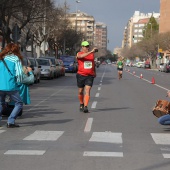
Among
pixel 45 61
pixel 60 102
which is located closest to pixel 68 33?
pixel 45 61

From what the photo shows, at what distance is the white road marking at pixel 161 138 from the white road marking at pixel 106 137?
27.7 inches

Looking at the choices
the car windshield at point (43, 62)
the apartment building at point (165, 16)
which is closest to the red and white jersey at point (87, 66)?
the car windshield at point (43, 62)

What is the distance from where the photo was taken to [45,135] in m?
8.86

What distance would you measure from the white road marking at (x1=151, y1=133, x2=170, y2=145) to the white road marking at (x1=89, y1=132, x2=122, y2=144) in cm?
70

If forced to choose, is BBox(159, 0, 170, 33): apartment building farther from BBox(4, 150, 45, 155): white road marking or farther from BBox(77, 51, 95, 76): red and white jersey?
BBox(4, 150, 45, 155): white road marking

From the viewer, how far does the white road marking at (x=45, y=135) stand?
847 cm

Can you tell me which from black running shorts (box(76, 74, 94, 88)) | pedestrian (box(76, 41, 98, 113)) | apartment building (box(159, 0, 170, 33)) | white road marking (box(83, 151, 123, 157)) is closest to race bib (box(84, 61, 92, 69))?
pedestrian (box(76, 41, 98, 113))

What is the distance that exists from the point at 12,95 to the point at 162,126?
365 cm

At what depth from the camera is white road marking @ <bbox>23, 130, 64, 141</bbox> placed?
847cm

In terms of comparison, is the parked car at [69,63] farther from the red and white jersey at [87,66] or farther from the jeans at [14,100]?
the jeans at [14,100]

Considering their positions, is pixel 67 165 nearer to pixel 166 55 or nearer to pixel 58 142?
pixel 58 142

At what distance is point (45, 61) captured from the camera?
36.8 metres

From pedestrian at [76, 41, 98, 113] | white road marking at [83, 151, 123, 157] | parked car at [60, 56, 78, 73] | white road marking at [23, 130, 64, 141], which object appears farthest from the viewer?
parked car at [60, 56, 78, 73]

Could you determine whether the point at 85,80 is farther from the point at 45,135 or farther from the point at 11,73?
the point at 45,135
